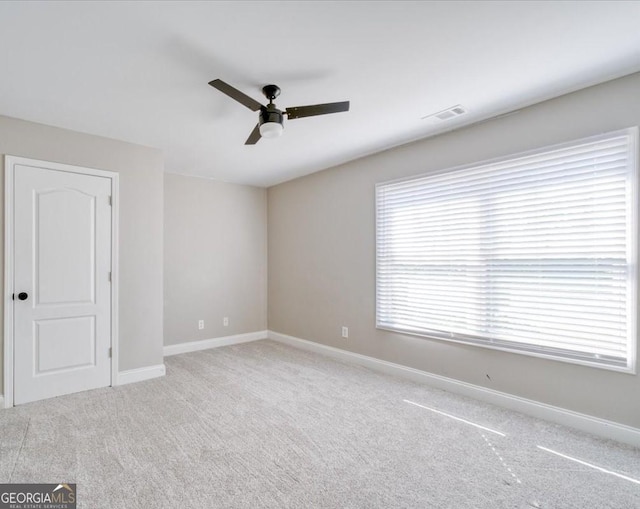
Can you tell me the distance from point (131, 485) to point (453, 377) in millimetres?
2734

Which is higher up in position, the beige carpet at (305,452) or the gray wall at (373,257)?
the gray wall at (373,257)

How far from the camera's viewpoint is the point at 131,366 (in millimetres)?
3586

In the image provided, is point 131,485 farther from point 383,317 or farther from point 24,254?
point 383,317

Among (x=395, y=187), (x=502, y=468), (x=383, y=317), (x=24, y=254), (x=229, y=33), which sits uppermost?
(x=229, y=33)

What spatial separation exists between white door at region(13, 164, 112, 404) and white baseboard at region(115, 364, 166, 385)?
0.15m

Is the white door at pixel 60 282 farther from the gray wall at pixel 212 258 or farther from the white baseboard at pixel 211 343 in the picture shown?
the gray wall at pixel 212 258

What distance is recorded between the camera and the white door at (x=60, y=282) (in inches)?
119

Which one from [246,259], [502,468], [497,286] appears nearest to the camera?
[502,468]

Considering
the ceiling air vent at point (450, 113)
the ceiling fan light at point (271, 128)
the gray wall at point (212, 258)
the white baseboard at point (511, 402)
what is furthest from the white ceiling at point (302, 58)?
the white baseboard at point (511, 402)

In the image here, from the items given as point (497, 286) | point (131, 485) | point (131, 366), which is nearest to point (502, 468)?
point (497, 286)

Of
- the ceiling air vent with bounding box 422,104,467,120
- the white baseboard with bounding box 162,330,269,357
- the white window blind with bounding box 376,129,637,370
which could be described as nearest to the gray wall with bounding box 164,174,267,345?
the white baseboard with bounding box 162,330,269,357

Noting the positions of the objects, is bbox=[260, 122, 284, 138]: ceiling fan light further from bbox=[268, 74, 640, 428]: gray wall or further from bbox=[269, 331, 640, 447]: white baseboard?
bbox=[269, 331, 640, 447]: white baseboard

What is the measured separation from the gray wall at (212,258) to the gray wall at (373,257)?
269mm

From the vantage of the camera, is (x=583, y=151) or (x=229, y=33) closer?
(x=229, y=33)
